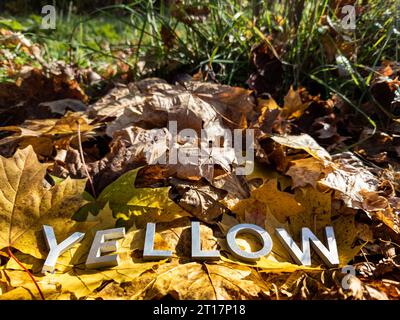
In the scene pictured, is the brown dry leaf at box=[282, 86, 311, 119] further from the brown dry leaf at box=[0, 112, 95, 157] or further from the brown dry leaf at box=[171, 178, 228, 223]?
the brown dry leaf at box=[0, 112, 95, 157]

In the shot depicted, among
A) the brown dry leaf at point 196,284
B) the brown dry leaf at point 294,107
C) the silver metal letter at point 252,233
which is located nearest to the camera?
the brown dry leaf at point 196,284

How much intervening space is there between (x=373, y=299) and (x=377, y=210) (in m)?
0.29

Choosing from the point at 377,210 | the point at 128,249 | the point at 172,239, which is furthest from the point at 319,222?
the point at 128,249

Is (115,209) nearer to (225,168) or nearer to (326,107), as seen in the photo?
(225,168)

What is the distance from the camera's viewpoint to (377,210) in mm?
1065

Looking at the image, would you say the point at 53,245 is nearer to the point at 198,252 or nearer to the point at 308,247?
the point at 198,252

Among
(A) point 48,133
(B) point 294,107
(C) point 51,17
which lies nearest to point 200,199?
(A) point 48,133

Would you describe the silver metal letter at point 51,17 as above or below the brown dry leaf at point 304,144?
above

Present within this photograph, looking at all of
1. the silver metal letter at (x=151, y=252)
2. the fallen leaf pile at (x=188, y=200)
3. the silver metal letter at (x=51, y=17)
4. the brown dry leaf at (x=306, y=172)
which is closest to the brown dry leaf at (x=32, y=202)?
the fallen leaf pile at (x=188, y=200)

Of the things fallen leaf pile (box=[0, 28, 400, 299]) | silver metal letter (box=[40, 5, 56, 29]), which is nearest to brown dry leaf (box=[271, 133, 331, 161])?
fallen leaf pile (box=[0, 28, 400, 299])

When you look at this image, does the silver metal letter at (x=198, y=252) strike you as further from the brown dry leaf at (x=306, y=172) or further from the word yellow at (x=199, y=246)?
the brown dry leaf at (x=306, y=172)

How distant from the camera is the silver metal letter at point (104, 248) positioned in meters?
0.92

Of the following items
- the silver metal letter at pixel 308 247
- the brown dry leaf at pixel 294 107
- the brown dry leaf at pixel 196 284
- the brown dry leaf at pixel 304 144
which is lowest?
the brown dry leaf at pixel 196 284

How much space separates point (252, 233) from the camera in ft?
3.47
